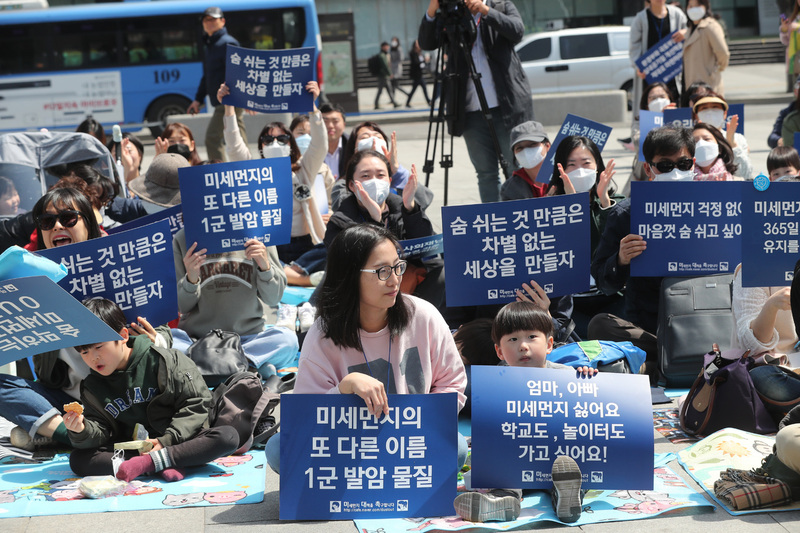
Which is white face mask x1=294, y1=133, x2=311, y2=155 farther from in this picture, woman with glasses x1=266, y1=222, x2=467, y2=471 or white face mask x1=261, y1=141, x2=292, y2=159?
woman with glasses x1=266, y1=222, x2=467, y2=471

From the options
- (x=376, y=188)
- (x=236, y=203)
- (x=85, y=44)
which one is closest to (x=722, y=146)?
(x=376, y=188)

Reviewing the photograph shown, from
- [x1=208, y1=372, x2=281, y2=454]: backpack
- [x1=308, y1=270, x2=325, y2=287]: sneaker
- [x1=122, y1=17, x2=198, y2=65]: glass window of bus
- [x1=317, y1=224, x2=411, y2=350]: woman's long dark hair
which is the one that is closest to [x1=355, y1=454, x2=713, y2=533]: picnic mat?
[x1=317, y1=224, x2=411, y2=350]: woman's long dark hair

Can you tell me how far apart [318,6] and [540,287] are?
99.3 feet

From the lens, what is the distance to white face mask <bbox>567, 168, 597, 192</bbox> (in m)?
5.47

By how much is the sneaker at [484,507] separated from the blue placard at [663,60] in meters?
7.30

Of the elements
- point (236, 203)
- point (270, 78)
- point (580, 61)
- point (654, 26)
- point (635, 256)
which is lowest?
point (635, 256)

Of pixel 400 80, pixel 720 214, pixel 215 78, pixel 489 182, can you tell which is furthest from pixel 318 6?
pixel 720 214

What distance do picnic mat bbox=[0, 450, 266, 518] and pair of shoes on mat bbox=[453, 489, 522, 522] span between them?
86cm

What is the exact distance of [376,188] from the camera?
550 centimetres

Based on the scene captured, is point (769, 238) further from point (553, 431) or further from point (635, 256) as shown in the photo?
point (553, 431)

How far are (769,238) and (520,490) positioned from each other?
170cm

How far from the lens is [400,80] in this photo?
2964 centimetres

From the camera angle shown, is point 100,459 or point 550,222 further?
point 550,222

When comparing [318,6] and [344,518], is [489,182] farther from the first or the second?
[318,6]
